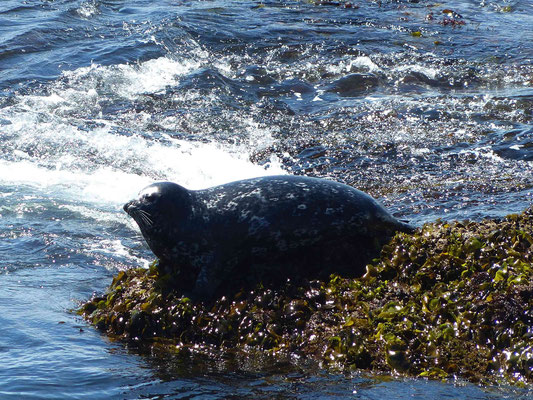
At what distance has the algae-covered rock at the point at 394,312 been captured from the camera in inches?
161

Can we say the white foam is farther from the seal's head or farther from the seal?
the seal

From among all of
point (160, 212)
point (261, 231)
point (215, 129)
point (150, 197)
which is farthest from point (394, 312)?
point (215, 129)

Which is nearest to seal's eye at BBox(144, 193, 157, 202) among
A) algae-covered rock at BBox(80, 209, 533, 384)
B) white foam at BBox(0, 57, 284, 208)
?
algae-covered rock at BBox(80, 209, 533, 384)

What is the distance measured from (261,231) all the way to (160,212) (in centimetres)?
74

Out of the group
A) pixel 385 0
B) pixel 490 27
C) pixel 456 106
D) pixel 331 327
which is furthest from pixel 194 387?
pixel 385 0

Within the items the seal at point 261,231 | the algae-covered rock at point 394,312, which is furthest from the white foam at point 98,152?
the algae-covered rock at point 394,312

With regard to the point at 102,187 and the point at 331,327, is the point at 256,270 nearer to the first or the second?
the point at 331,327

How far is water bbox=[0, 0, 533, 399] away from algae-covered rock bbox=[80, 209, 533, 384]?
23cm

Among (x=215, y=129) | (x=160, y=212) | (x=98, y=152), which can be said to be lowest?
(x=98, y=152)

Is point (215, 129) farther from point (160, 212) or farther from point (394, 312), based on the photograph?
point (394, 312)

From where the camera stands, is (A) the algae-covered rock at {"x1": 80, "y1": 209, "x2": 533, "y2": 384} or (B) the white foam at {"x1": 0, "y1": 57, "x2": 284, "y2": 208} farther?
(B) the white foam at {"x1": 0, "y1": 57, "x2": 284, "y2": 208}

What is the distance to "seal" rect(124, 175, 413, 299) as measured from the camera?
509cm

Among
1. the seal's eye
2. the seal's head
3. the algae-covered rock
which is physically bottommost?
the algae-covered rock

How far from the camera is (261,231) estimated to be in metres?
5.14
